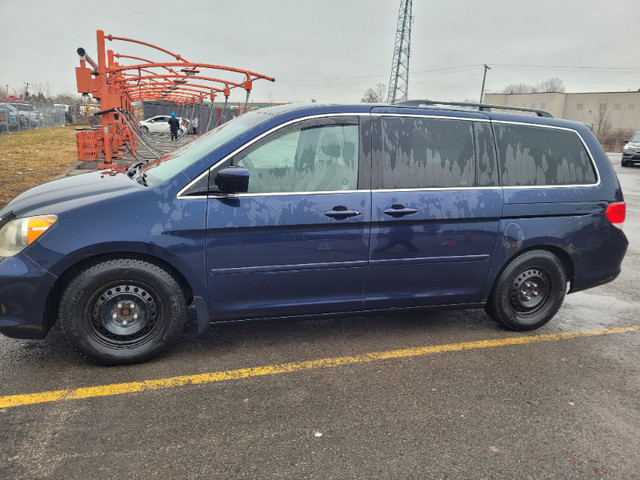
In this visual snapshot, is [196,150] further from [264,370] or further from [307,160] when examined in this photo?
[264,370]

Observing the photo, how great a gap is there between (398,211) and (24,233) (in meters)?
2.42

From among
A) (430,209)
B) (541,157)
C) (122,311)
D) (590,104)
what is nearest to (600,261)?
(541,157)

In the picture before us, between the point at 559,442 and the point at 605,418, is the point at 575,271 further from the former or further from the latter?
the point at 559,442

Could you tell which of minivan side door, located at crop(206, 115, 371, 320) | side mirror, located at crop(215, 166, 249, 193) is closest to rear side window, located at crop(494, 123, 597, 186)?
minivan side door, located at crop(206, 115, 371, 320)

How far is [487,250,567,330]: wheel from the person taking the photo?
3982mm

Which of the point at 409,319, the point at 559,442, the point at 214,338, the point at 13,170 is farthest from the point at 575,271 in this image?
the point at 13,170

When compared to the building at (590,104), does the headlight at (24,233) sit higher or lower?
lower

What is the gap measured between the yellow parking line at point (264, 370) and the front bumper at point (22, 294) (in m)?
0.43

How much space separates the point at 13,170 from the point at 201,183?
11.2 metres

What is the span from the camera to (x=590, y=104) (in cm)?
8875

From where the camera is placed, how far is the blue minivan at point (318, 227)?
305cm

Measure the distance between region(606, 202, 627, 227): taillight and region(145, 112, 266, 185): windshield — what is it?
2.97 meters

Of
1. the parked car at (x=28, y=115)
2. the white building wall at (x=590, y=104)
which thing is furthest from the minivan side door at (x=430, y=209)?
the white building wall at (x=590, y=104)

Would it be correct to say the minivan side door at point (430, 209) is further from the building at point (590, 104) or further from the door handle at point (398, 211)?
Answer: the building at point (590, 104)
